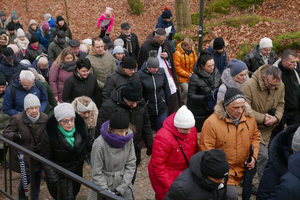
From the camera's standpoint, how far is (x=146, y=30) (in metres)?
18.8

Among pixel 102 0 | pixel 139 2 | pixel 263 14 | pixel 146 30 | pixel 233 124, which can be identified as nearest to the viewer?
pixel 233 124

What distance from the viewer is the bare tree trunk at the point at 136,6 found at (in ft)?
67.6

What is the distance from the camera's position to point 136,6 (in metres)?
20.6

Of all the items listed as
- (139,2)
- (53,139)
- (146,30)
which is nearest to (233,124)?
(53,139)

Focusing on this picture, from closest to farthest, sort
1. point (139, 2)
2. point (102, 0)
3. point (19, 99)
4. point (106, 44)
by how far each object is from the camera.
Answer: point (19, 99) → point (106, 44) → point (139, 2) → point (102, 0)

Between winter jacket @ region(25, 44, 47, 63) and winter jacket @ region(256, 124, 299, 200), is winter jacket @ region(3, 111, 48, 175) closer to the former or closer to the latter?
winter jacket @ region(256, 124, 299, 200)

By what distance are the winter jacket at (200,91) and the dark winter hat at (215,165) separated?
118 inches

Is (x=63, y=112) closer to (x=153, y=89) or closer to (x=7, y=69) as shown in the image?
(x=153, y=89)

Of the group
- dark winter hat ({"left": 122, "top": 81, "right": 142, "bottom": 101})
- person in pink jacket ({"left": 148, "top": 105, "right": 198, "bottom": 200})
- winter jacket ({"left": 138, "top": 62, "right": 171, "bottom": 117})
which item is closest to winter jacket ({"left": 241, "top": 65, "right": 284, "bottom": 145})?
person in pink jacket ({"left": 148, "top": 105, "right": 198, "bottom": 200})

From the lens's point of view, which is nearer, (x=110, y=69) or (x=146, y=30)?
(x=110, y=69)

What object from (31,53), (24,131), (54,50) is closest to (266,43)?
(24,131)

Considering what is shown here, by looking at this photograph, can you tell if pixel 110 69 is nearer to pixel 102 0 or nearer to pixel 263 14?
pixel 263 14

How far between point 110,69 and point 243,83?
135 inches

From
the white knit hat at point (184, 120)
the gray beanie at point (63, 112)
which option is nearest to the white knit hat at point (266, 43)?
the white knit hat at point (184, 120)
